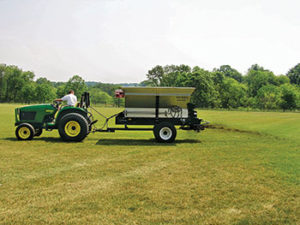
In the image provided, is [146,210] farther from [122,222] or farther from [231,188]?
[231,188]

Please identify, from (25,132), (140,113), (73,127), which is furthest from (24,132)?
(140,113)

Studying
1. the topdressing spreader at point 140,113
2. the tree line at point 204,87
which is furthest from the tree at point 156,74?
the topdressing spreader at point 140,113

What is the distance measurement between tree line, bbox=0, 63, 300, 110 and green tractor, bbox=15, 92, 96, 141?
70.3m

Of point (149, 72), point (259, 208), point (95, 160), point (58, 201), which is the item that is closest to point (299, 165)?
point (259, 208)

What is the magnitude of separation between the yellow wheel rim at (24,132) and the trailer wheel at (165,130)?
19.2 ft

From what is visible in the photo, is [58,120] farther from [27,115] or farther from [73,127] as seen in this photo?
[27,115]

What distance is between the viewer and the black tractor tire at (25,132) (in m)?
12.5

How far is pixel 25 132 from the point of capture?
1254 cm

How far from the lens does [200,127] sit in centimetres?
1320

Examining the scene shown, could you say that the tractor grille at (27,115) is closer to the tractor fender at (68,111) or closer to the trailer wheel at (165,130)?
the tractor fender at (68,111)

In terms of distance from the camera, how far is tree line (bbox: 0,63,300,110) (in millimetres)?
83438

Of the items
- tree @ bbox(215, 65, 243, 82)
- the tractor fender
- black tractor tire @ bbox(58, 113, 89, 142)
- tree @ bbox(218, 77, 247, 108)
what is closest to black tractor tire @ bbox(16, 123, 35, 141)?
the tractor fender

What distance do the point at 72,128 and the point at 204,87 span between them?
72.3m

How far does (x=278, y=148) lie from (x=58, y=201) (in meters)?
9.64
